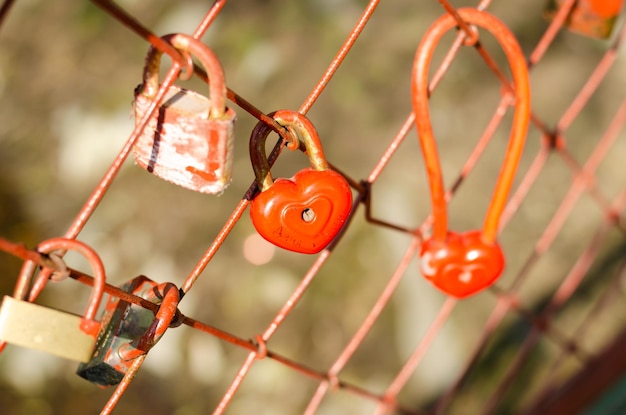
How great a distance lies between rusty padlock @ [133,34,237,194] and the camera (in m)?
0.32

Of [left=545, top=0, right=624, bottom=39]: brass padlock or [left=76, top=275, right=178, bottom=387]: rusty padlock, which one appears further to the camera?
[left=545, top=0, right=624, bottom=39]: brass padlock

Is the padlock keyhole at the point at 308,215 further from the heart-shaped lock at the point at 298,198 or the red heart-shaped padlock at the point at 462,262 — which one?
the red heart-shaped padlock at the point at 462,262

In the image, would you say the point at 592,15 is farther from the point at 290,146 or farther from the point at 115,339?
the point at 115,339

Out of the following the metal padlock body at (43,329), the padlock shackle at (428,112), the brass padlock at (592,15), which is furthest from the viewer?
the brass padlock at (592,15)

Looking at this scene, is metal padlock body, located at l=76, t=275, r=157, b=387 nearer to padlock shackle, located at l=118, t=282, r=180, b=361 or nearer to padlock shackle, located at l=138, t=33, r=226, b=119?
padlock shackle, located at l=118, t=282, r=180, b=361

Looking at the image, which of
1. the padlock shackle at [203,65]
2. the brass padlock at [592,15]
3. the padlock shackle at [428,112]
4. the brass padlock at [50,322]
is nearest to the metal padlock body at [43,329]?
the brass padlock at [50,322]

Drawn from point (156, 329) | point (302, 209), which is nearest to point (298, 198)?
point (302, 209)

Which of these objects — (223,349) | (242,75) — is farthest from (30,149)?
(223,349)

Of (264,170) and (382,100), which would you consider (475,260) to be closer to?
(264,170)

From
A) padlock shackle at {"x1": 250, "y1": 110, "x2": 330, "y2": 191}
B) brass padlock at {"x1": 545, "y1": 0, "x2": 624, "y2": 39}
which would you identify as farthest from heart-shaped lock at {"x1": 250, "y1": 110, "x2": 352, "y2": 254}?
brass padlock at {"x1": 545, "y1": 0, "x2": 624, "y2": 39}

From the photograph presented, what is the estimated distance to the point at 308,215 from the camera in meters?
0.40

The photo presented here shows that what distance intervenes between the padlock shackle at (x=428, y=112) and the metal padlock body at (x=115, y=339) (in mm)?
220

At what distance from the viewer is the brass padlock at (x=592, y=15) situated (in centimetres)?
67

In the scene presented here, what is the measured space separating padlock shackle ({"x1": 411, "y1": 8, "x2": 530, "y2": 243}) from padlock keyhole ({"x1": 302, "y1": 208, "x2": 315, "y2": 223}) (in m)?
0.11
